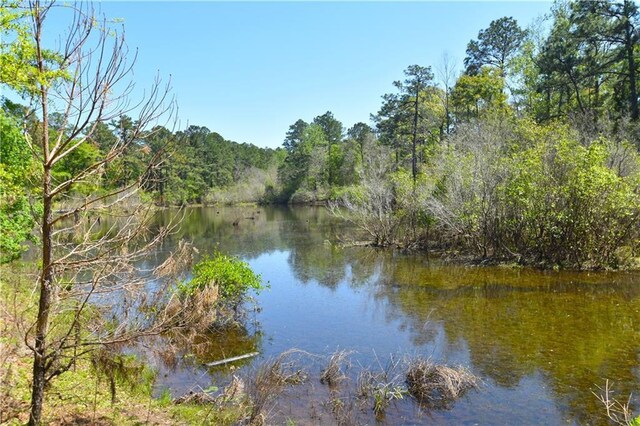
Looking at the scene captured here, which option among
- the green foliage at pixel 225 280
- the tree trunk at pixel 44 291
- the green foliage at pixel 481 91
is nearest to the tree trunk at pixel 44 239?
the tree trunk at pixel 44 291

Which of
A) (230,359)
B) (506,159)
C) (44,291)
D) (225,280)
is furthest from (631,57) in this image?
(44,291)

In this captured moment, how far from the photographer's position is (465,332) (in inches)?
495

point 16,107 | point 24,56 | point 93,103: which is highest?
point 16,107

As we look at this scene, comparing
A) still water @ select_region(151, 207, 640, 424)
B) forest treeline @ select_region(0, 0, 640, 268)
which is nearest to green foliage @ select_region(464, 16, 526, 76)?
forest treeline @ select_region(0, 0, 640, 268)

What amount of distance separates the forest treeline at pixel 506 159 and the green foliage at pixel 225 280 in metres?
3.77

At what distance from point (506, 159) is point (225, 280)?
13776 millimetres

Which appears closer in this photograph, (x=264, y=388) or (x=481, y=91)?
(x=264, y=388)

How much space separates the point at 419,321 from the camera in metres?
13.6

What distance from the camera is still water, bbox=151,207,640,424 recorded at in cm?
848

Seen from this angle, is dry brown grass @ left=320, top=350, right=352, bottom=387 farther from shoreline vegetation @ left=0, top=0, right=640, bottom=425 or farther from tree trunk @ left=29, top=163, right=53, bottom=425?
tree trunk @ left=29, top=163, right=53, bottom=425

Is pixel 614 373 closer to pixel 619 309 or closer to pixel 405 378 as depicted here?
pixel 405 378

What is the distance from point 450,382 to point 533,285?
10442mm

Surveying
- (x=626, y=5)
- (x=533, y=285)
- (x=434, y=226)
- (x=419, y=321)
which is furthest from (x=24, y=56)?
(x=626, y=5)

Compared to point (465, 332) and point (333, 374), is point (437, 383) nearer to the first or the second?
point (333, 374)
